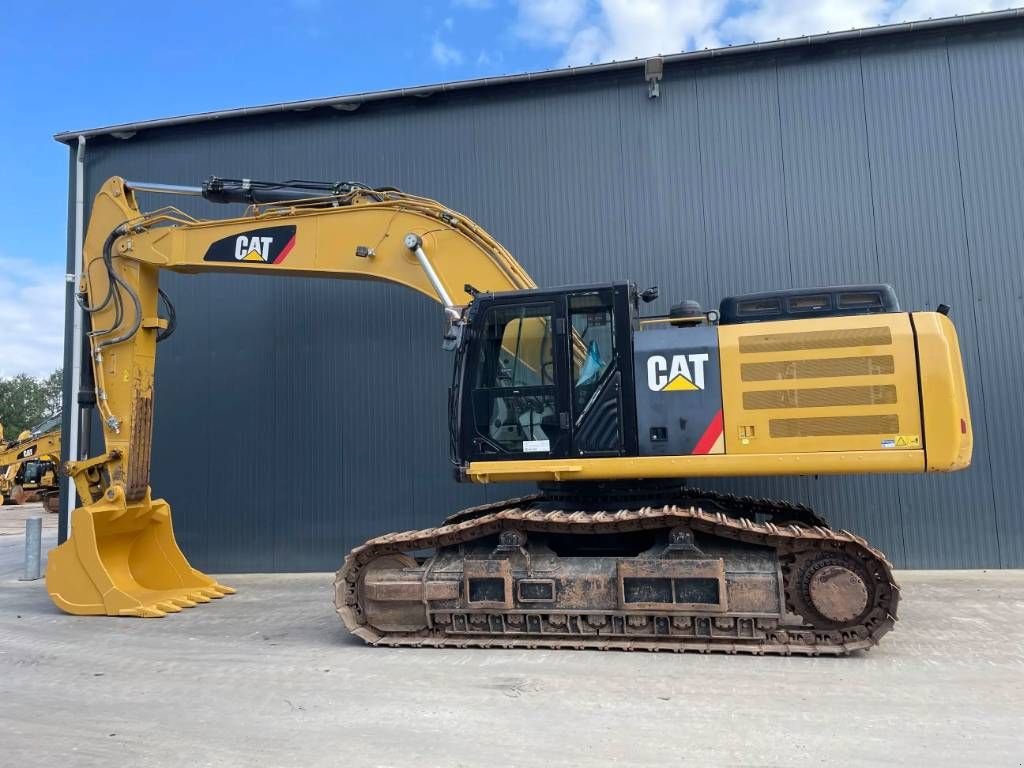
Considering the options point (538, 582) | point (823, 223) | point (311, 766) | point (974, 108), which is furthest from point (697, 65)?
point (311, 766)

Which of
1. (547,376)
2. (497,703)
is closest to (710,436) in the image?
(547,376)

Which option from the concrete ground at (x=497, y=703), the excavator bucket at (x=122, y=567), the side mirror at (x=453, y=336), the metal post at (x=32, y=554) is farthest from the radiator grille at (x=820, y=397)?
the metal post at (x=32, y=554)

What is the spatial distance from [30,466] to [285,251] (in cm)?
2833

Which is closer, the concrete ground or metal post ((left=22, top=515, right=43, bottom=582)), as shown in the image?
the concrete ground

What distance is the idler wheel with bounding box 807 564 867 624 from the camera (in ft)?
18.9

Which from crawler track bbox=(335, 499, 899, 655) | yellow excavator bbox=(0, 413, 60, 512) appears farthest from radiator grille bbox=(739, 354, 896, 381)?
yellow excavator bbox=(0, 413, 60, 512)

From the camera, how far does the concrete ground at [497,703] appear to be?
4.03 metres

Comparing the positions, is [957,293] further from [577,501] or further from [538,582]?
[538,582]

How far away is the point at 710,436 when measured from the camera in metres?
6.22

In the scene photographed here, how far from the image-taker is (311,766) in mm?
3869

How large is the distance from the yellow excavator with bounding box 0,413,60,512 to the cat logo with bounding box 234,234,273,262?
1060 inches

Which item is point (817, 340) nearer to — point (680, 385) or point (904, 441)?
point (904, 441)

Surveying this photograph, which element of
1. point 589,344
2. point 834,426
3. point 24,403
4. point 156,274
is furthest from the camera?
point 24,403

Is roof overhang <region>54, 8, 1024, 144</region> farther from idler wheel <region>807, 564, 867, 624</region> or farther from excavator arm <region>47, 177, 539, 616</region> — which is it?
idler wheel <region>807, 564, 867, 624</region>
